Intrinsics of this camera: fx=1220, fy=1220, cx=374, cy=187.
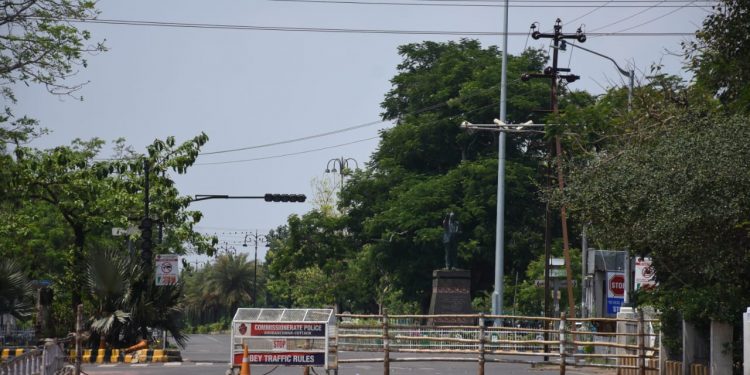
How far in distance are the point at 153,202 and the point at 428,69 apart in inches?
1076

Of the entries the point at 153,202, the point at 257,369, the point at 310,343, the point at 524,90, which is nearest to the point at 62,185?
the point at 153,202

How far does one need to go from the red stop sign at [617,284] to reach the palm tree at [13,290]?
19.2 metres

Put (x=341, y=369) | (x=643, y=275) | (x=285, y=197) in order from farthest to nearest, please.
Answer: (x=285, y=197) → (x=643, y=275) → (x=341, y=369)

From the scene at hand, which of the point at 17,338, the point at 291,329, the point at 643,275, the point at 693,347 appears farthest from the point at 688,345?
the point at 17,338

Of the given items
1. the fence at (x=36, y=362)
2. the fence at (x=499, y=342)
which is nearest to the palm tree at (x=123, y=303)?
the fence at (x=499, y=342)

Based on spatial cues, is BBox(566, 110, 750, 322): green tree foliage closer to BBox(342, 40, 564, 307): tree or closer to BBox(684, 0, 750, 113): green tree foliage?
BBox(684, 0, 750, 113): green tree foliage

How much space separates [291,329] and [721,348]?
8682 millimetres

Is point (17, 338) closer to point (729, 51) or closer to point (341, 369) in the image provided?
point (341, 369)

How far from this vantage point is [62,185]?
4319 cm

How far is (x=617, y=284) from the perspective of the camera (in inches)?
1501

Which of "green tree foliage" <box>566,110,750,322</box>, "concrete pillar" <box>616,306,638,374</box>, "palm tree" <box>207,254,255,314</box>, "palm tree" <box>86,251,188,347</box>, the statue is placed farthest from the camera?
"palm tree" <box>207,254,255,314</box>

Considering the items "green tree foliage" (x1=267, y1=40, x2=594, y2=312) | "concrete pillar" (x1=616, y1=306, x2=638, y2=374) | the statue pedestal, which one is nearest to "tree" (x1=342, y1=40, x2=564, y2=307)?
"green tree foliage" (x1=267, y1=40, x2=594, y2=312)

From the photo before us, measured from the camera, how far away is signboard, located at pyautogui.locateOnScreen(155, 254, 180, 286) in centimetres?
3953

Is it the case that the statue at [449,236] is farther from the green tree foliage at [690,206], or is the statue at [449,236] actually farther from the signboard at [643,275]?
the green tree foliage at [690,206]
